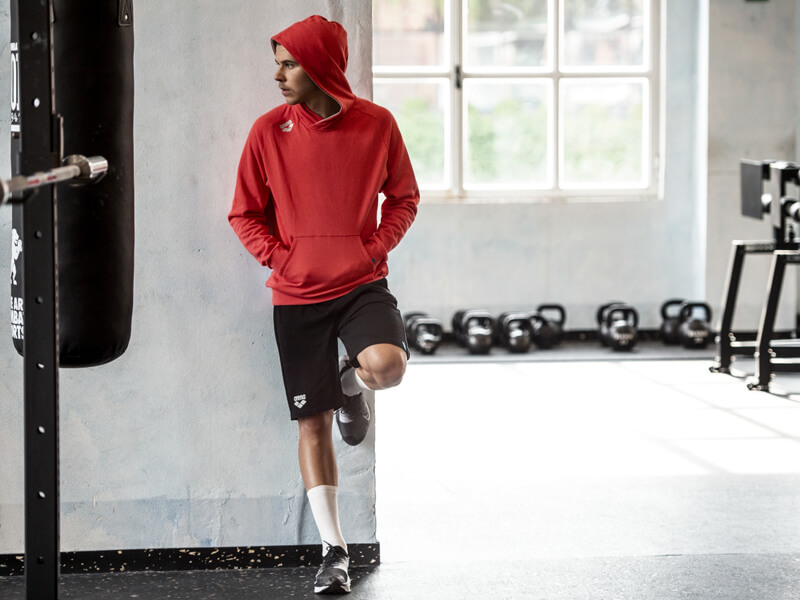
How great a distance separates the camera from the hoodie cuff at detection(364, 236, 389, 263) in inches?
102

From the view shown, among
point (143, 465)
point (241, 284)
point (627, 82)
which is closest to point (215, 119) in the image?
point (241, 284)

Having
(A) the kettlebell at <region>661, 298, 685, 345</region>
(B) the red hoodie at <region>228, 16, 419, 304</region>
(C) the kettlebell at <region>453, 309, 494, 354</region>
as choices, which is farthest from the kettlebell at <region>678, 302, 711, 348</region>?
(B) the red hoodie at <region>228, 16, 419, 304</region>

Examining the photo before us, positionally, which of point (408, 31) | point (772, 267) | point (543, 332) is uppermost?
point (408, 31)

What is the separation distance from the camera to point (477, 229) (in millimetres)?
7531

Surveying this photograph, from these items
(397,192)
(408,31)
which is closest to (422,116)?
(408,31)

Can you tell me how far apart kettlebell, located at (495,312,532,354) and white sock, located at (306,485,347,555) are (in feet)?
14.6

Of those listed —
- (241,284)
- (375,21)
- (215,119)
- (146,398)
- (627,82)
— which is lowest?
(146,398)

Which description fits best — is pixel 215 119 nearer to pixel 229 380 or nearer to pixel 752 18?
pixel 229 380

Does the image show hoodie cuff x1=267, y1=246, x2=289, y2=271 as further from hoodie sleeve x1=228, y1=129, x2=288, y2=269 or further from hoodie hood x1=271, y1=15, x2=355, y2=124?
hoodie hood x1=271, y1=15, x2=355, y2=124

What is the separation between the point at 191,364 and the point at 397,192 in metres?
0.73

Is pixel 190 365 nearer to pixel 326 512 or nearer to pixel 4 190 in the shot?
pixel 326 512

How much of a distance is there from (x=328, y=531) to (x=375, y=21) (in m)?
5.64

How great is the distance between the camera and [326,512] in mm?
2586

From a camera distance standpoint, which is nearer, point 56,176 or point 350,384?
point 56,176
